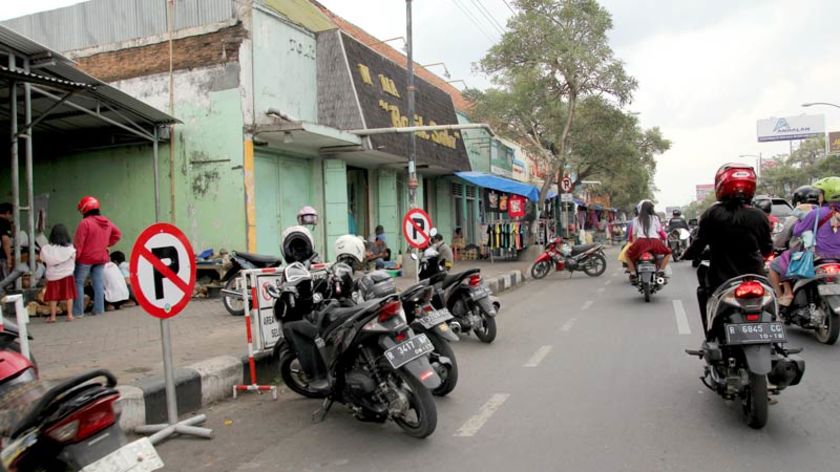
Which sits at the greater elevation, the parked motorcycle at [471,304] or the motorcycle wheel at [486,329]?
the parked motorcycle at [471,304]

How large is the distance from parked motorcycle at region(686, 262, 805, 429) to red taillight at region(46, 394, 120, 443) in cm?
387

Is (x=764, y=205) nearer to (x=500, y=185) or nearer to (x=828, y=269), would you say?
(x=828, y=269)

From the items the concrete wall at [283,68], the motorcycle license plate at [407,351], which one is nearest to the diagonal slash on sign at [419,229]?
the concrete wall at [283,68]

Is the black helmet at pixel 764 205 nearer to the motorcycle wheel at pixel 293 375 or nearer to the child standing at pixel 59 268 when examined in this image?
the motorcycle wheel at pixel 293 375

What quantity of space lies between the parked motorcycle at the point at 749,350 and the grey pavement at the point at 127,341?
4.75 meters

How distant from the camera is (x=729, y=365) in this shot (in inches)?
177

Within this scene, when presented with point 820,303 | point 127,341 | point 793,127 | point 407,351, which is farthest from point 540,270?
point 793,127

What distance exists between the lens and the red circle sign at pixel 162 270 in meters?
4.61

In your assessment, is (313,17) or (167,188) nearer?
(167,188)

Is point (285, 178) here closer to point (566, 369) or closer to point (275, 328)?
point (275, 328)

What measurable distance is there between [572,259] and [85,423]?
1464cm

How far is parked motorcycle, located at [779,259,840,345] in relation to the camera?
6.60m

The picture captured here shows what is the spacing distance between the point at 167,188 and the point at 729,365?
11.5 metres

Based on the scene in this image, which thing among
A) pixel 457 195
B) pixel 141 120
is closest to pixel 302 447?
pixel 141 120
